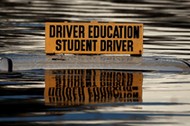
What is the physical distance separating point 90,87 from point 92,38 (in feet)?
12.7

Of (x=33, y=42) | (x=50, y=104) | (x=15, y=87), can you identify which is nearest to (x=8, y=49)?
(x=33, y=42)

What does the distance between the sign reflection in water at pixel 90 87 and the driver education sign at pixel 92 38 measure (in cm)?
165

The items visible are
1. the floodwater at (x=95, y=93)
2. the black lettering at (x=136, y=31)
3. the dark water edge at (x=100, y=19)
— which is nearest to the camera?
the floodwater at (x=95, y=93)

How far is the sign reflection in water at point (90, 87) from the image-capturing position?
15.0 metres

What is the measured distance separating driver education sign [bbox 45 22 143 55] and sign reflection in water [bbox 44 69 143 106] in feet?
5.40

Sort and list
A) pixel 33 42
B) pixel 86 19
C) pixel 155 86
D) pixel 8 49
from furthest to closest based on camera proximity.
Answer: pixel 86 19 < pixel 33 42 < pixel 8 49 < pixel 155 86

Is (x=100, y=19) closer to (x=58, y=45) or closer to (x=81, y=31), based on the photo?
(x=81, y=31)

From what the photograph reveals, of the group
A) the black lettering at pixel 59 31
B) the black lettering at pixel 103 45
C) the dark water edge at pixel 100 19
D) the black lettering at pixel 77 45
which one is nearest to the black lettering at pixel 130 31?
the black lettering at pixel 103 45

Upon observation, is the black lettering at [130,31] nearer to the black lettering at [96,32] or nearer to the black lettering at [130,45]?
the black lettering at [130,45]

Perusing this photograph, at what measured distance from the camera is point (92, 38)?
20.2m

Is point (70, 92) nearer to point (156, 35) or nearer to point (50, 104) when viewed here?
Result: point (50, 104)

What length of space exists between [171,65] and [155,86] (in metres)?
2.78

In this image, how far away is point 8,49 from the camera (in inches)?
931

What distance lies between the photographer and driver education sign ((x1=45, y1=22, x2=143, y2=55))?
20219mm
